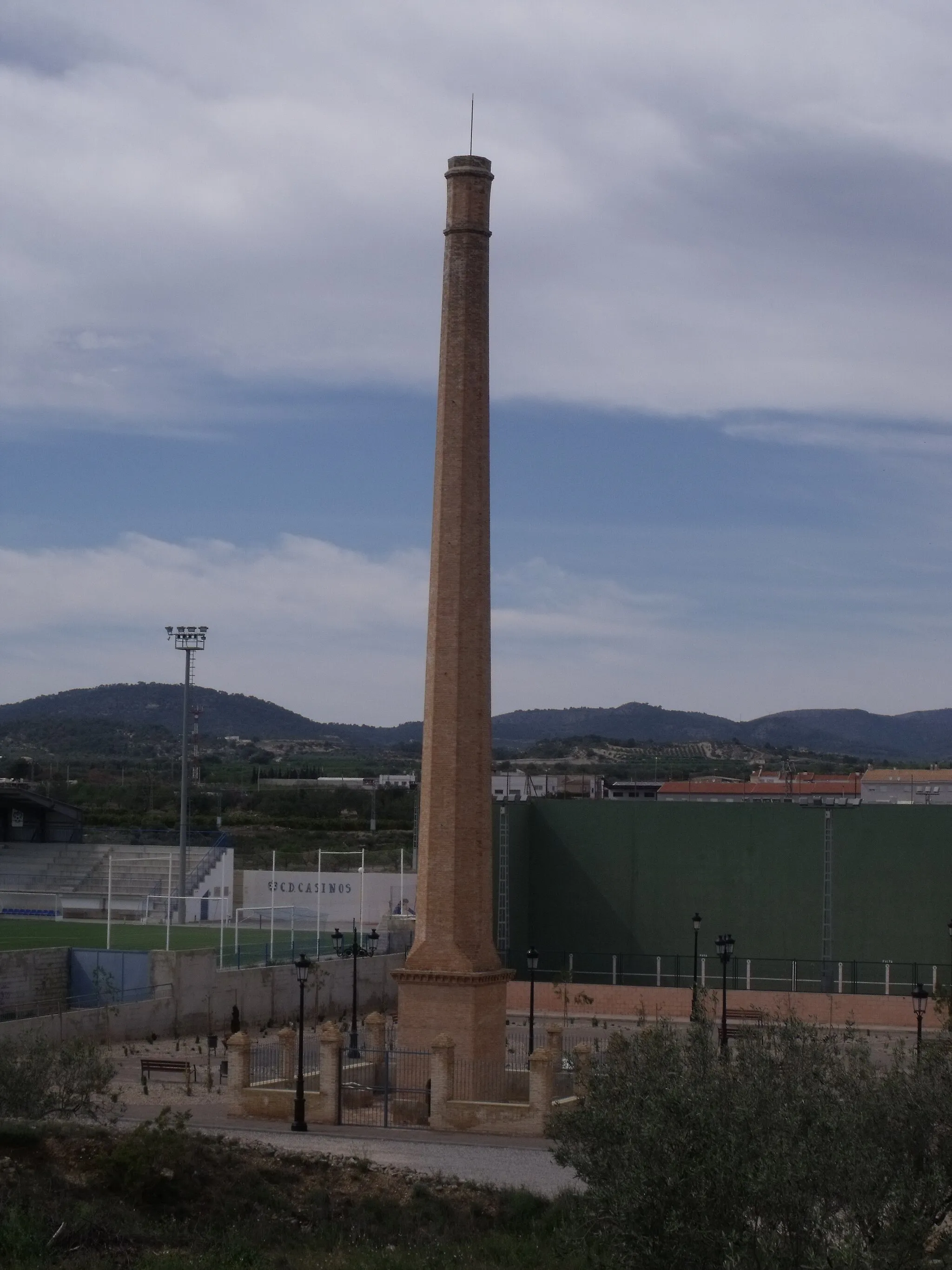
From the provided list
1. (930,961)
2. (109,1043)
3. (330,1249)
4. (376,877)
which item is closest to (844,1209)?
(330,1249)

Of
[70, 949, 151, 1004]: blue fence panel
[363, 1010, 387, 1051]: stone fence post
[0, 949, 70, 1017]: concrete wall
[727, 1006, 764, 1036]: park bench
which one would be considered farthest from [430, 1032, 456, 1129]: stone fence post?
[0, 949, 70, 1017]: concrete wall

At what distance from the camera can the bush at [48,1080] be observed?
22.0 meters

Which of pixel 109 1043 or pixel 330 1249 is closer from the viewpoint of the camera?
pixel 330 1249

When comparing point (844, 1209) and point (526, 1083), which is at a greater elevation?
point (844, 1209)

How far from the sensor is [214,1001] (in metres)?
39.7

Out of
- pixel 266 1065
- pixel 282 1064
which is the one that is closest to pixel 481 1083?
pixel 282 1064

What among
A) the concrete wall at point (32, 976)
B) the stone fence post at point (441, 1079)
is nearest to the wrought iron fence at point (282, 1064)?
the stone fence post at point (441, 1079)

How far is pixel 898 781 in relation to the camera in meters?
95.6

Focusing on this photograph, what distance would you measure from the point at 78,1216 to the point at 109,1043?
17580mm

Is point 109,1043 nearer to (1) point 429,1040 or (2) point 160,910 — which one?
(1) point 429,1040

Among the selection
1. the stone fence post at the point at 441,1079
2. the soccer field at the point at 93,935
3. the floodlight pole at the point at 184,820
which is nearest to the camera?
the stone fence post at the point at 441,1079

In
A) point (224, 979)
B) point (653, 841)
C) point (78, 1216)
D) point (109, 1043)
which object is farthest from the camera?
point (653, 841)

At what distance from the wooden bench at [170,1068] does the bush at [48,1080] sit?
646 cm

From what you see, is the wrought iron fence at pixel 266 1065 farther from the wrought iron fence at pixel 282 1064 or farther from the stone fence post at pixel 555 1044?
the stone fence post at pixel 555 1044
